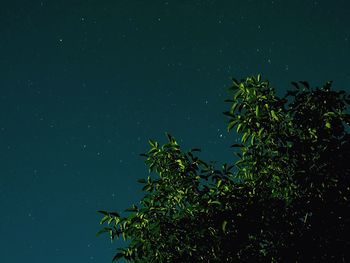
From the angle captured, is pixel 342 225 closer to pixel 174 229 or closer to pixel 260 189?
pixel 260 189

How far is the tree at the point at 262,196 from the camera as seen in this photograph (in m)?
9.90

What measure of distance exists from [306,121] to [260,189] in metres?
1.83

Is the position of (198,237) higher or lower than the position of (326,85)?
lower

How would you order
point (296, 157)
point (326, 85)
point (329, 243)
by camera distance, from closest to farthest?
point (329, 243), point (296, 157), point (326, 85)

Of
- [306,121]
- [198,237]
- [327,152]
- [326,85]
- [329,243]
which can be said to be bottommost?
[329,243]

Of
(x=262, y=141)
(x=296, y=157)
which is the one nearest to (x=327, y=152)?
(x=296, y=157)

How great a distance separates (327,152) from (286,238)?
2013 mm

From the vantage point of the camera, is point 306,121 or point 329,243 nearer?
point 329,243

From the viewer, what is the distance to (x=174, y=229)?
1008 centimetres

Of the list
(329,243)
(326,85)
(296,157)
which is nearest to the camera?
(329,243)

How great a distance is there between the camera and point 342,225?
9914 mm

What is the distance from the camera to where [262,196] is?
410 inches

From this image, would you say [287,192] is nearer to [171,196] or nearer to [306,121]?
[306,121]

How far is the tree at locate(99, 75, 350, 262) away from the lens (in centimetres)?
990
